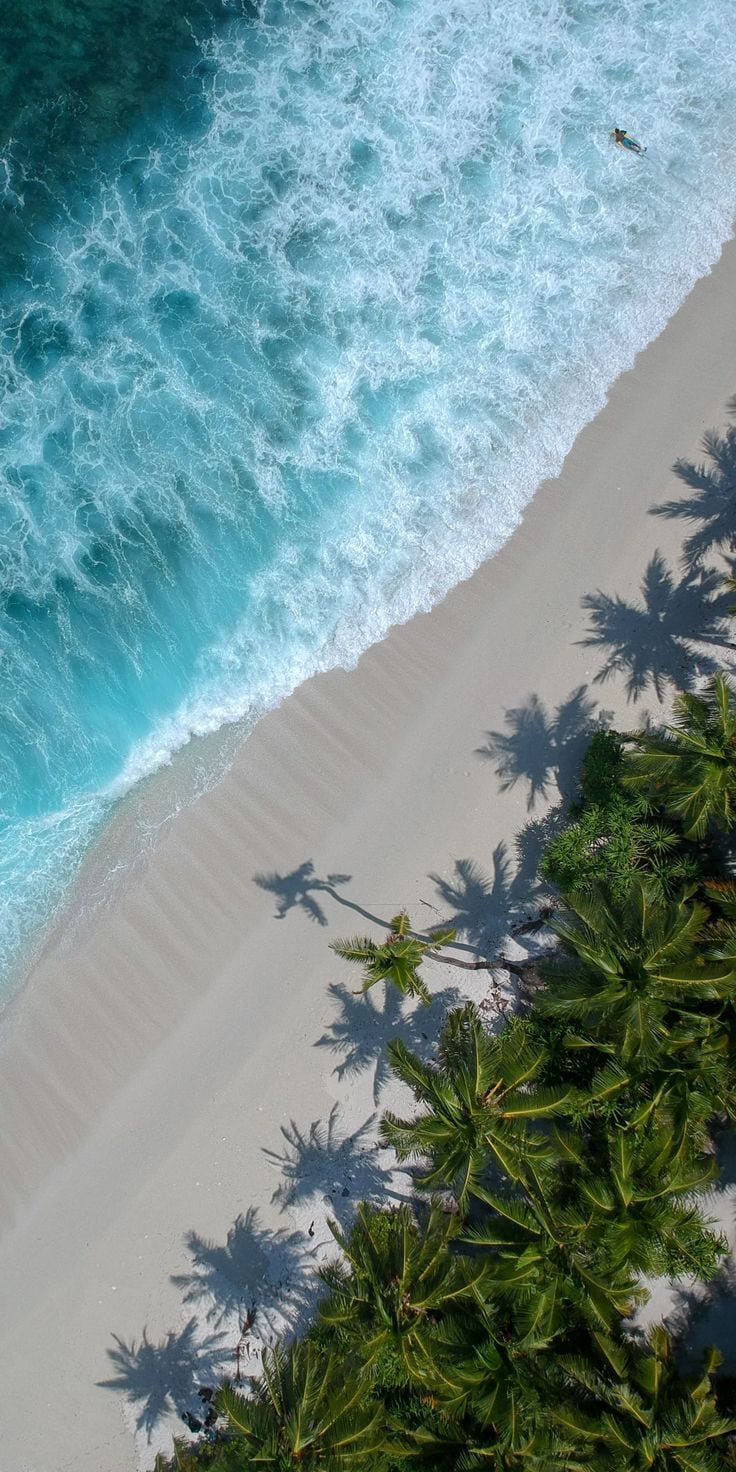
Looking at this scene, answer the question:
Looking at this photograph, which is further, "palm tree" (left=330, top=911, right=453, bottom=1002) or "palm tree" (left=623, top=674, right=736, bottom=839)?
"palm tree" (left=330, top=911, right=453, bottom=1002)

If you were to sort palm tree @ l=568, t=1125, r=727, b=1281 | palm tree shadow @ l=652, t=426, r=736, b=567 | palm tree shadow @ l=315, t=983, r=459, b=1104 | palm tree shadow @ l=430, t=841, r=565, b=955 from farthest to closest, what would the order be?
palm tree shadow @ l=652, t=426, r=736, b=567 → palm tree shadow @ l=430, t=841, r=565, b=955 → palm tree shadow @ l=315, t=983, r=459, b=1104 → palm tree @ l=568, t=1125, r=727, b=1281

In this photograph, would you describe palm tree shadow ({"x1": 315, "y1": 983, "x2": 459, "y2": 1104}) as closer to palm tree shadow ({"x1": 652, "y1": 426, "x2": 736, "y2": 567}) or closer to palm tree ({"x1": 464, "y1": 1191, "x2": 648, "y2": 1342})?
palm tree ({"x1": 464, "y1": 1191, "x2": 648, "y2": 1342})

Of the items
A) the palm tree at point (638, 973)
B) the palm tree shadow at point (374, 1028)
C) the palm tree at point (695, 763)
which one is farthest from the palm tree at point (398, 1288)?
the palm tree at point (695, 763)

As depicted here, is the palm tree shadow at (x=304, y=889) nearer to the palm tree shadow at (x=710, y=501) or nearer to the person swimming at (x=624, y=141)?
the palm tree shadow at (x=710, y=501)

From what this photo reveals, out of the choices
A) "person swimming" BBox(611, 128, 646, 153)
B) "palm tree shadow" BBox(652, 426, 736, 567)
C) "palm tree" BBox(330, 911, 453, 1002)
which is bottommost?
"palm tree" BBox(330, 911, 453, 1002)

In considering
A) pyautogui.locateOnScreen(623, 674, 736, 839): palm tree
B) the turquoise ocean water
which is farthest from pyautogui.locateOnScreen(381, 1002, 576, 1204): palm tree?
the turquoise ocean water

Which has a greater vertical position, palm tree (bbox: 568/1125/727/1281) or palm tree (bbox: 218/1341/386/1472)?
palm tree (bbox: 218/1341/386/1472)

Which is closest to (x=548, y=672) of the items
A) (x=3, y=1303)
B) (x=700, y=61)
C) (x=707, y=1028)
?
(x=707, y=1028)

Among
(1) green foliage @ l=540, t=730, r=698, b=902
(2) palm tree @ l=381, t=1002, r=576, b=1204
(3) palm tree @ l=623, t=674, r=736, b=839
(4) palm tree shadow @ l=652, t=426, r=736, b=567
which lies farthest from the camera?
(4) palm tree shadow @ l=652, t=426, r=736, b=567

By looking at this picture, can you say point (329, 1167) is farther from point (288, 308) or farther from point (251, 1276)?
point (288, 308)
